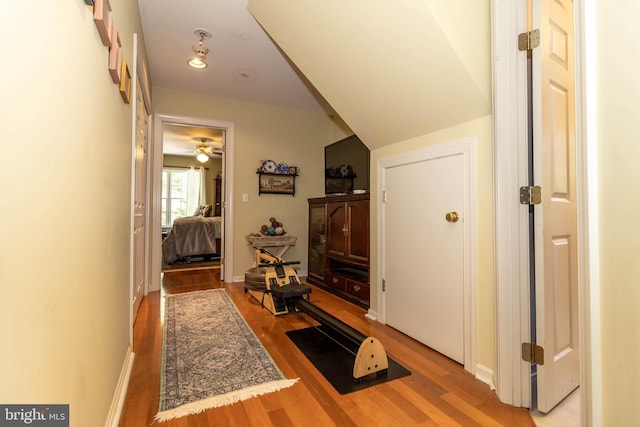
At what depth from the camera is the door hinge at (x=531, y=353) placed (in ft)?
4.72

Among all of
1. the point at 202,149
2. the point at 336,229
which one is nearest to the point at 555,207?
the point at 336,229

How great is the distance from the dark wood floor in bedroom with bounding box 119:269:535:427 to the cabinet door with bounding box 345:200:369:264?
3.13 feet

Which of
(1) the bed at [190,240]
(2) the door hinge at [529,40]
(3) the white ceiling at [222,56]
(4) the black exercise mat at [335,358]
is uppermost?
(3) the white ceiling at [222,56]

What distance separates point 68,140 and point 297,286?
2.21m

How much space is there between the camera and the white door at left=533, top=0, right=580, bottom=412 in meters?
1.43

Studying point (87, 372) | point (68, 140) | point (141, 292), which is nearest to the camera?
point (68, 140)

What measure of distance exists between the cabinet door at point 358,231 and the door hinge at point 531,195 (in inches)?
58.9

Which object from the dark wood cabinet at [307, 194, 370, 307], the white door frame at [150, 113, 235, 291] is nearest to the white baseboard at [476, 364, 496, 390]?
the dark wood cabinet at [307, 194, 370, 307]

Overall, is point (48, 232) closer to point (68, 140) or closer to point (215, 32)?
point (68, 140)

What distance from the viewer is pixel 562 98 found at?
1.55 meters

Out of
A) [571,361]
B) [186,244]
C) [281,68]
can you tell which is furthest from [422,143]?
[186,244]

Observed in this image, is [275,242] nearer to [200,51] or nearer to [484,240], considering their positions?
[200,51]

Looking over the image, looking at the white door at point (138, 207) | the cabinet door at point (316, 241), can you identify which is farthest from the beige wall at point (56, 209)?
the cabinet door at point (316, 241)

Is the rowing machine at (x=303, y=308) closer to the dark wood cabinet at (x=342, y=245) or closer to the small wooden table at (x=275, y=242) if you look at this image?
the dark wood cabinet at (x=342, y=245)
